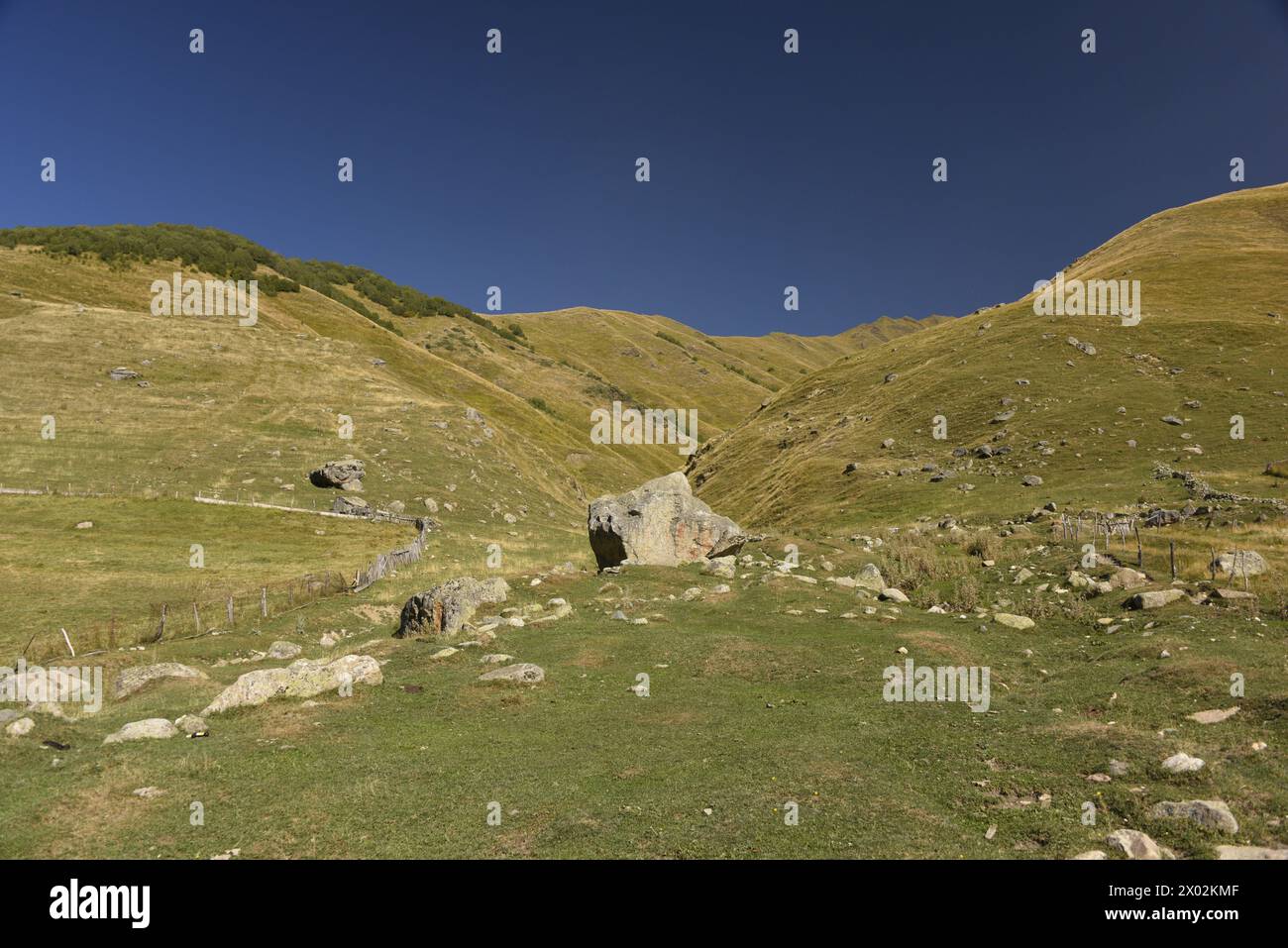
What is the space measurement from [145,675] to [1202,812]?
27211mm

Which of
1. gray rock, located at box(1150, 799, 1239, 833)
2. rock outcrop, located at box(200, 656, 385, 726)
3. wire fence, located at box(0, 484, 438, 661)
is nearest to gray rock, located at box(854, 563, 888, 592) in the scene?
gray rock, located at box(1150, 799, 1239, 833)

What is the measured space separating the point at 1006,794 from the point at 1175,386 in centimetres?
6603

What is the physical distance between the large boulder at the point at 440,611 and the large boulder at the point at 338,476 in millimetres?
42411

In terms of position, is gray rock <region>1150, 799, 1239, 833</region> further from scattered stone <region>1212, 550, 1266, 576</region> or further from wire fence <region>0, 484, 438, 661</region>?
wire fence <region>0, 484, 438, 661</region>

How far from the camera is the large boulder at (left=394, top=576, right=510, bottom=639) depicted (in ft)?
90.3

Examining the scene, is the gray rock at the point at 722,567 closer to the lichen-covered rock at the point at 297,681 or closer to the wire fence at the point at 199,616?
the lichen-covered rock at the point at 297,681

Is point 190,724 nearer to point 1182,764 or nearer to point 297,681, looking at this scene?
point 297,681

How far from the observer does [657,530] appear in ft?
135

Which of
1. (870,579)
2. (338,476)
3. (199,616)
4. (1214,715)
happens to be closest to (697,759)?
(1214,715)

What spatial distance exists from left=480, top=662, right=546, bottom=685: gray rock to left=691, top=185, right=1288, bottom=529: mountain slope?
3801 cm

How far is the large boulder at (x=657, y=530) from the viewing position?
4056 centimetres

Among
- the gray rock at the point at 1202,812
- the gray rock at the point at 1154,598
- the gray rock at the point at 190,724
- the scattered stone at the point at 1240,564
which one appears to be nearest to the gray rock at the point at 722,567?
the gray rock at the point at 1154,598

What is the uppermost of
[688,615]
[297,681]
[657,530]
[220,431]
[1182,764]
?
[220,431]
